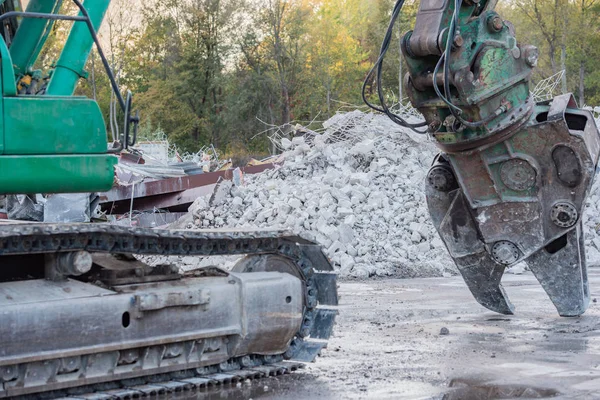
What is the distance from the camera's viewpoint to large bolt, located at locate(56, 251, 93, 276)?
5.39 meters

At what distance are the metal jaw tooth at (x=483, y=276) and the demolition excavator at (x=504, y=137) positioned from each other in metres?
0.19

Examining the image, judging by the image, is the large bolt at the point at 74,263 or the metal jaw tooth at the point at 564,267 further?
the metal jaw tooth at the point at 564,267

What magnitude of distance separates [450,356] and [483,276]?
1534 millimetres

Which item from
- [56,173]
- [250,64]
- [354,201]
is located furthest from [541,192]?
[250,64]

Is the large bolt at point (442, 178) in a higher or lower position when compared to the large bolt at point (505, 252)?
higher

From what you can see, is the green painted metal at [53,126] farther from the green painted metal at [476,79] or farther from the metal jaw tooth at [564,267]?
the metal jaw tooth at [564,267]

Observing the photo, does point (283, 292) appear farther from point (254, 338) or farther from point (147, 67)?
point (147, 67)

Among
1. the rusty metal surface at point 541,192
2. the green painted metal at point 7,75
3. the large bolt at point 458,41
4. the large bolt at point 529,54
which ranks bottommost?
the rusty metal surface at point 541,192

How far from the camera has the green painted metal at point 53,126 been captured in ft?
16.6

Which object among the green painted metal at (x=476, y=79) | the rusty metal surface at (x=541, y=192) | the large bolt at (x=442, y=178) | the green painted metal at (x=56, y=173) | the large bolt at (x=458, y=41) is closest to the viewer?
the green painted metal at (x=56, y=173)

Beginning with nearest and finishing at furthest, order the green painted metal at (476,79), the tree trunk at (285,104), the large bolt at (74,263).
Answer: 1. the large bolt at (74,263)
2. the green painted metal at (476,79)
3. the tree trunk at (285,104)

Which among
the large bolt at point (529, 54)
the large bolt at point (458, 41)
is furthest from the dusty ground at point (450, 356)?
the large bolt at point (458, 41)

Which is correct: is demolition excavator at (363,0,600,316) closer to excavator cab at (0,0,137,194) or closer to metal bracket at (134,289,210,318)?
metal bracket at (134,289,210,318)

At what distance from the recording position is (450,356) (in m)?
6.66
